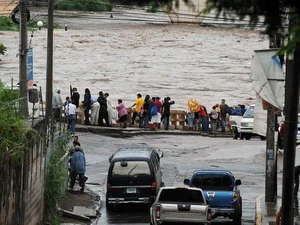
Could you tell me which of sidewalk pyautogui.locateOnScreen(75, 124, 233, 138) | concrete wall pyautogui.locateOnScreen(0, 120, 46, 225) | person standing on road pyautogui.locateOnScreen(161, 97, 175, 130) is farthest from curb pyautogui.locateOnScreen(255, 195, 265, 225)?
person standing on road pyautogui.locateOnScreen(161, 97, 175, 130)

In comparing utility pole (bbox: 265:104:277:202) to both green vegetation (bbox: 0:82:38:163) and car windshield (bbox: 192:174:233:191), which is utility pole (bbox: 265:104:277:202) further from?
green vegetation (bbox: 0:82:38:163)

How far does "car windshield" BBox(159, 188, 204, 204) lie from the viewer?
2477 centimetres

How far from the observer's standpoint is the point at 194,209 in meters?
24.3

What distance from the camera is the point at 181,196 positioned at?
81.3 ft

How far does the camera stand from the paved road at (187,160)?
29.5 meters

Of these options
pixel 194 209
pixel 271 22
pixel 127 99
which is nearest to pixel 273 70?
pixel 194 209

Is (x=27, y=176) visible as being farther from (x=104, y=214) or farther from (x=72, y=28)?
(x=72, y=28)

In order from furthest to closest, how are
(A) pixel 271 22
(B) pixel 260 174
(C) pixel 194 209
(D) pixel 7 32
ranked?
(D) pixel 7 32 → (B) pixel 260 174 → (C) pixel 194 209 → (A) pixel 271 22

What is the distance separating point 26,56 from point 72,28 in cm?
7467

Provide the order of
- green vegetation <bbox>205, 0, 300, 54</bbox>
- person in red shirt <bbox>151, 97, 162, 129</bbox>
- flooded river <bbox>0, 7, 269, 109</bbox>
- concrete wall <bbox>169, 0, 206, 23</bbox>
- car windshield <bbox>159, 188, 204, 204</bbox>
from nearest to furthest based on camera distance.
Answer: green vegetation <bbox>205, 0, 300, 54</bbox> → concrete wall <bbox>169, 0, 206, 23</bbox> → car windshield <bbox>159, 188, 204, 204</bbox> → person in red shirt <bbox>151, 97, 162, 129</bbox> → flooded river <bbox>0, 7, 269, 109</bbox>

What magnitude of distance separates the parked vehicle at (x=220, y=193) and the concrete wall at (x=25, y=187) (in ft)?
15.1

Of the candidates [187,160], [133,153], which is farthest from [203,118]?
[133,153]

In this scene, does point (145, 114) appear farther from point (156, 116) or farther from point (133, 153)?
point (133, 153)

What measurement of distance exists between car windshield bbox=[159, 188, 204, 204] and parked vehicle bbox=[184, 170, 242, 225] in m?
1.65
